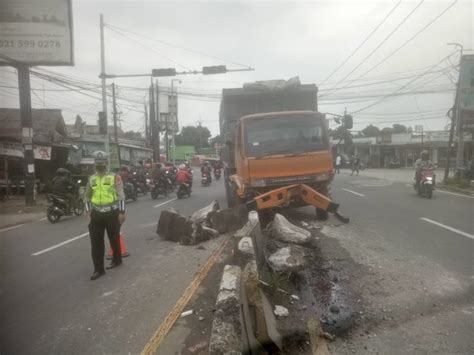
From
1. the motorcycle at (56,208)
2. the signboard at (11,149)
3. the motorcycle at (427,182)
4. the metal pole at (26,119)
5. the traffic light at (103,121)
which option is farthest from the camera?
the traffic light at (103,121)

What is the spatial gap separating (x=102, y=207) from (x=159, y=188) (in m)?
12.1

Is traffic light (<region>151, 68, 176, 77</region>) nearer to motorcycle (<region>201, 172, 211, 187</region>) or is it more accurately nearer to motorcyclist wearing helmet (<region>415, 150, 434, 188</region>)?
motorcycle (<region>201, 172, 211, 187</region>)

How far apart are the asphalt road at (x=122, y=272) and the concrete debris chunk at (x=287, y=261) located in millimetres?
1191

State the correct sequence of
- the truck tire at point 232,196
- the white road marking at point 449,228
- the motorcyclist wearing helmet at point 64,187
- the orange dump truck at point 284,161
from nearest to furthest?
the white road marking at point 449,228
the orange dump truck at point 284,161
the truck tire at point 232,196
the motorcyclist wearing helmet at point 64,187

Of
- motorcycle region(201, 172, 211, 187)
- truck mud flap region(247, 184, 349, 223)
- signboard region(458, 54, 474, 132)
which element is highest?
signboard region(458, 54, 474, 132)

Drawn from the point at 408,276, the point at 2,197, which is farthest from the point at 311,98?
the point at 2,197

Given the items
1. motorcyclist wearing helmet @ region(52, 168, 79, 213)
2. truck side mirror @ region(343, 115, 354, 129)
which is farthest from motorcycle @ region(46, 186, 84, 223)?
truck side mirror @ region(343, 115, 354, 129)

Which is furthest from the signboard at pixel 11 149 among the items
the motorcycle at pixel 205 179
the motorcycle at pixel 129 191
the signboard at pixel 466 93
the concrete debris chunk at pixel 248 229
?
the signboard at pixel 466 93

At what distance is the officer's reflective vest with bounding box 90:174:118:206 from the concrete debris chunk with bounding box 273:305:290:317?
3.22 m

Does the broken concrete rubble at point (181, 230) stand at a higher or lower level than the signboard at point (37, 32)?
lower

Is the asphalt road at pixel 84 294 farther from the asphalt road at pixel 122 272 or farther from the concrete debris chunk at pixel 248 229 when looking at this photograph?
the concrete debris chunk at pixel 248 229

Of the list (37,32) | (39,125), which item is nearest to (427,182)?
(37,32)

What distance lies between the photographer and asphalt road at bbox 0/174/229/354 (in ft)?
13.1

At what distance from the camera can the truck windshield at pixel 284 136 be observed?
28.0 ft
